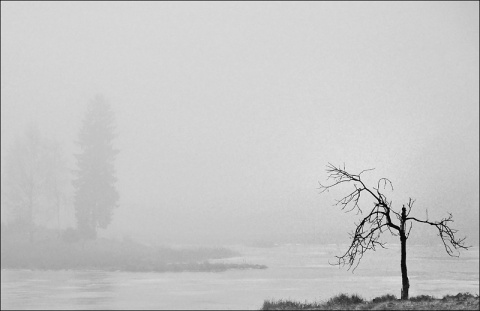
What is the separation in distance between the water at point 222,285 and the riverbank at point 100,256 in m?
3.05

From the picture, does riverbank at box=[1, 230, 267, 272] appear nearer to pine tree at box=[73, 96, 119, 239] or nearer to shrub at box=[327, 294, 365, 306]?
pine tree at box=[73, 96, 119, 239]

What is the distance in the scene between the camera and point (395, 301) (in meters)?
12.7

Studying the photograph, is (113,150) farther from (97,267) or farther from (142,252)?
(97,267)

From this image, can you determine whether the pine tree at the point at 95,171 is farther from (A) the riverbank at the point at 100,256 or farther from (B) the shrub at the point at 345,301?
(B) the shrub at the point at 345,301

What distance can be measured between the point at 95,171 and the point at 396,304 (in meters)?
56.6

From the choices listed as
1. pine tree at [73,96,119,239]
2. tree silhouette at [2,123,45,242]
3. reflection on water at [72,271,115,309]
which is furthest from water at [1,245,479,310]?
tree silhouette at [2,123,45,242]

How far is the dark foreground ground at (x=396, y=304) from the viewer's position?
11.6 meters

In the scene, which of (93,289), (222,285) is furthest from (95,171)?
(222,285)

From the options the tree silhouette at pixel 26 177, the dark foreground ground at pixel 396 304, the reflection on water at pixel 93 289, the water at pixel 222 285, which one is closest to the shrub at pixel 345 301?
the dark foreground ground at pixel 396 304

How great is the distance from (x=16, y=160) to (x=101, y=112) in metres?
14.0

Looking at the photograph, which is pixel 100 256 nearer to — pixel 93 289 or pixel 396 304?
pixel 93 289

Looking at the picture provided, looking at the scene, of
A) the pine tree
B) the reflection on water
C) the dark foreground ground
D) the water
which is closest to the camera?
the dark foreground ground

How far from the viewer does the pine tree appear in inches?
2470

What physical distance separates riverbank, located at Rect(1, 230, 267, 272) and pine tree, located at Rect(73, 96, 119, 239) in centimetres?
315
